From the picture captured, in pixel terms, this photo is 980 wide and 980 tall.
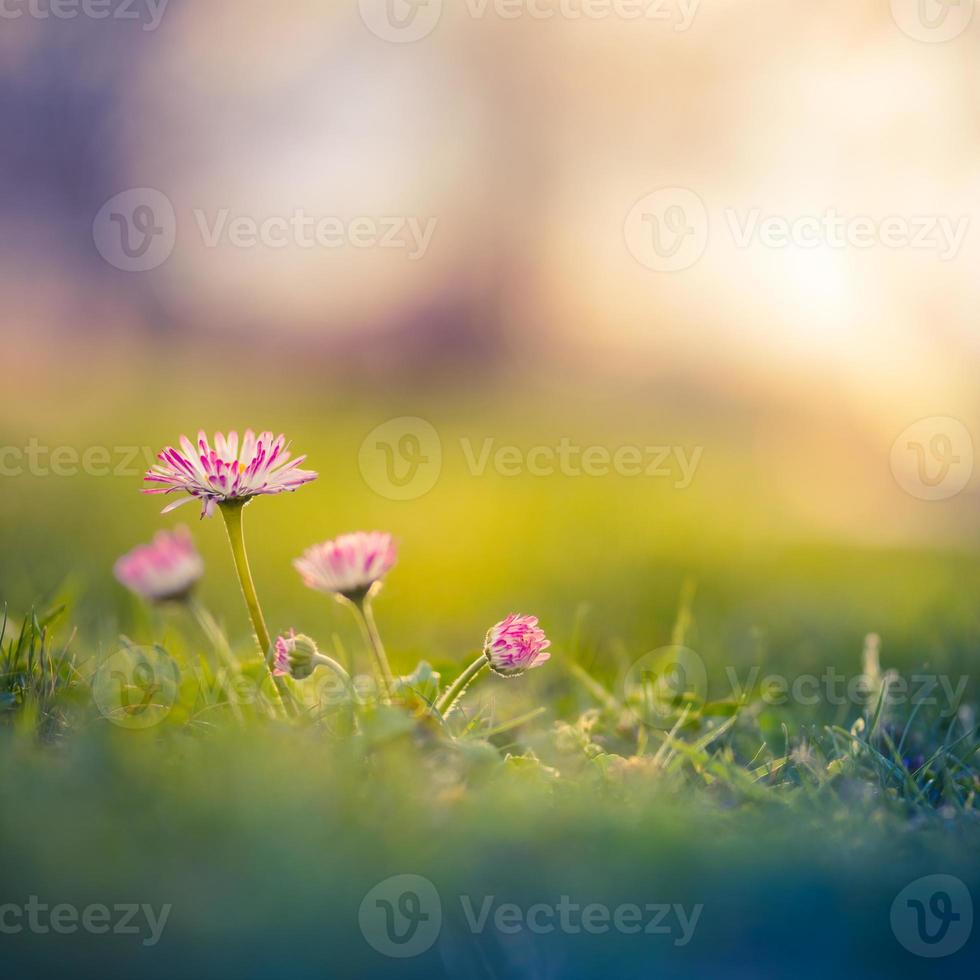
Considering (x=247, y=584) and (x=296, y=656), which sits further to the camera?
(x=247, y=584)

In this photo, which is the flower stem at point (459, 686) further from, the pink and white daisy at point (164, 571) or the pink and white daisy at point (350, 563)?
the pink and white daisy at point (164, 571)

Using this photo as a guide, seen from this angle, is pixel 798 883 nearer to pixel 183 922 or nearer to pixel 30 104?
pixel 183 922

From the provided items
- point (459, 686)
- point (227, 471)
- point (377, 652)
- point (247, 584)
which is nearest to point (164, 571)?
point (247, 584)

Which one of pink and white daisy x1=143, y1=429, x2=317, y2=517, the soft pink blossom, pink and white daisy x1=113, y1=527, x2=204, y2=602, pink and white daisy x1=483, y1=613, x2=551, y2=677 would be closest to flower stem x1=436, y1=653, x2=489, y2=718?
pink and white daisy x1=483, y1=613, x2=551, y2=677

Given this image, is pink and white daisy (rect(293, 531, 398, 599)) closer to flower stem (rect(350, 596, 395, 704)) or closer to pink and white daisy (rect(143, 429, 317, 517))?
flower stem (rect(350, 596, 395, 704))

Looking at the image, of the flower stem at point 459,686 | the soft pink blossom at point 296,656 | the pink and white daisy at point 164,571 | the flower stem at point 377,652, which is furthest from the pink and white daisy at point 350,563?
the pink and white daisy at point 164,571

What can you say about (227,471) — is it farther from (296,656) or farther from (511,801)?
(511,801)

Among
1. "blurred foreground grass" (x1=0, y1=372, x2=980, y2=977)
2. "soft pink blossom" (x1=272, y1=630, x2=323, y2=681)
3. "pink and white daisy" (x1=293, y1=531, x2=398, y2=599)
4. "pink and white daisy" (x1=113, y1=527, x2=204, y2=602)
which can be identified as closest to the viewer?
"blurred foreground grass" (x1=0, y1=372, x2=980, y2=977)
